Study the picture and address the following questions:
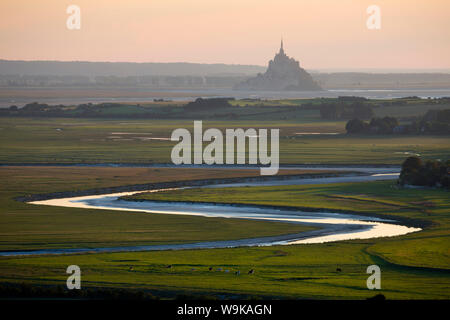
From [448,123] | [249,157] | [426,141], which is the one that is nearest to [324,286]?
[249,157]

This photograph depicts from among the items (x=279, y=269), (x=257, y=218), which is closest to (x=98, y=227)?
(x=257, y=218)

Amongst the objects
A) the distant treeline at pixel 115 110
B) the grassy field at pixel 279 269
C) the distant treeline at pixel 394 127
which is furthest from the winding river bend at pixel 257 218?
the distant treeline at pixel 115 110

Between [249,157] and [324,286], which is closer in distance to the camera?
[324,286]

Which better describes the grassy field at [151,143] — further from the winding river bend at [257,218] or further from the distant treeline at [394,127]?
the winding river bend at [257,218]
